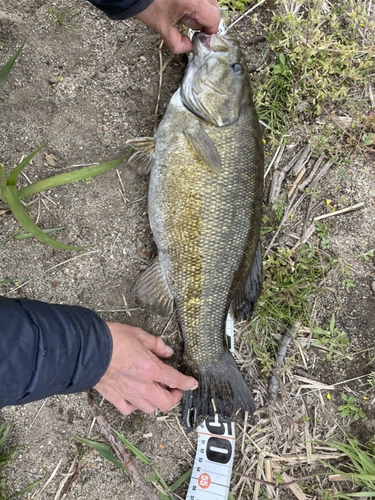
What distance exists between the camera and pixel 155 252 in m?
2.79

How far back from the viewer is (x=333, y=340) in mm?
2852

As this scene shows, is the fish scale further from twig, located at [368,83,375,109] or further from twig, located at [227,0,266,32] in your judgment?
twig, located at [368,83,375,109]

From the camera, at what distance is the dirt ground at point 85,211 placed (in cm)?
265

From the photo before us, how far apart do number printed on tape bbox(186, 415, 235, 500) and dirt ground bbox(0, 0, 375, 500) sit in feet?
0.31

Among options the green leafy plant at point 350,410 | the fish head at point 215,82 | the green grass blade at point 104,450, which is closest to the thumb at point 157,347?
the green grass blade at point 104,450

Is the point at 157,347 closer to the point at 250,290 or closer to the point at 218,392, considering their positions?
the point at 218,392

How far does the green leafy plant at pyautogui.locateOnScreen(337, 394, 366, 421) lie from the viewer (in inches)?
111

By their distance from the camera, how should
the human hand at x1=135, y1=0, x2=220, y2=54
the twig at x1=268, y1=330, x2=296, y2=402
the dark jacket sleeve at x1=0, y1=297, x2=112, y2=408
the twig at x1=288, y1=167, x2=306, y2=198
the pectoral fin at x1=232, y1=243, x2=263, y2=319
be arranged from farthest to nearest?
1. the twig at x1=288, y1=167, x2=306, y2=198
2. the twig at x1=268, y1=330, x2=296, y2=402
3. the pectoral fin at x1=232, y1=243, x2=263, y2=319
4. the human hand at x1=135, y1=0, x2=220, y2=54
5. the dark jacket sleeve at x1=0, y1=297, x2=112, y2=408

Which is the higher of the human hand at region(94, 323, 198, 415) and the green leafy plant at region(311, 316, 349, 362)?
the human hand at region(94, 323, 198, 415)

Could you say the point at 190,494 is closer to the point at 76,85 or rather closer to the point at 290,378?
the point at 290,378

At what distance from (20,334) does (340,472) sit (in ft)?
7.10

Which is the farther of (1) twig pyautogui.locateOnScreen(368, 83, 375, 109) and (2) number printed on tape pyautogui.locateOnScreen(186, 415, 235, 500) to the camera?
(1) twig pyautogui.locateOnScreen(368, 83, 375, 109)

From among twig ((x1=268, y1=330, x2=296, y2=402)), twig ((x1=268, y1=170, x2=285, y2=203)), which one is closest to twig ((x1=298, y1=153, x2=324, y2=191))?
twig ((x1=268, y1=170, x2=285, y2=203))

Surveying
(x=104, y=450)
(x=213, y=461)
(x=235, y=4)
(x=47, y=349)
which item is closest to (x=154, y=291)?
(x=47, y=349)
